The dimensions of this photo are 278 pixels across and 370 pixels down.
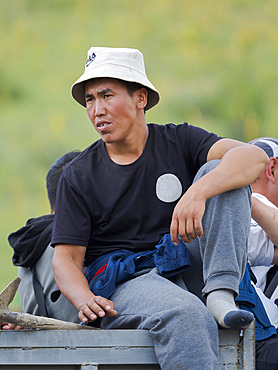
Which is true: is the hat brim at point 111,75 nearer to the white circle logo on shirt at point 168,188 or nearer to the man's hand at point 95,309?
the white circle logo on shirt at point 168,188

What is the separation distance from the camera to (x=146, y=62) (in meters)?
6.75

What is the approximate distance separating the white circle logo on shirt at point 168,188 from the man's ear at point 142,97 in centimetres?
33

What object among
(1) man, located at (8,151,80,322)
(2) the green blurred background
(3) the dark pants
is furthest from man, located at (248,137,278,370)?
(2) the green blurred background

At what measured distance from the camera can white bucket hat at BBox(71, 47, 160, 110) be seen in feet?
8.07

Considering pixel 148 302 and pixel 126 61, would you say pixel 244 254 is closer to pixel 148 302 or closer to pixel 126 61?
pixel 148 302

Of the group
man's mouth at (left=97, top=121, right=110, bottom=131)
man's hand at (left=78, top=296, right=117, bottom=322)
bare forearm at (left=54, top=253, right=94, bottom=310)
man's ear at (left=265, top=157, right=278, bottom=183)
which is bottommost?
man's hand at (left=78, top=296, right=117, bottom=322)

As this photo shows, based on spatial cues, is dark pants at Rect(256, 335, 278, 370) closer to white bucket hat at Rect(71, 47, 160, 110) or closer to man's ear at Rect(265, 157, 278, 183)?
man's ear at Rect(265, 157, 278, 183)

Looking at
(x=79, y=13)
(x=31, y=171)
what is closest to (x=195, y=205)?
(x=31, y=171)

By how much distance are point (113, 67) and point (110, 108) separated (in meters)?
0.17

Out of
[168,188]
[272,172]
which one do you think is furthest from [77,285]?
[272,172]

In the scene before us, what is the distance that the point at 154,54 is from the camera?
22.4 ft

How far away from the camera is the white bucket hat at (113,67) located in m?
2.46

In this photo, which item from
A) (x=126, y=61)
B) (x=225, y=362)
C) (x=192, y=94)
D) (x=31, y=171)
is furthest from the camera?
(x=192, y=94)

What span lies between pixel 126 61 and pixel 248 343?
1.27 metres
